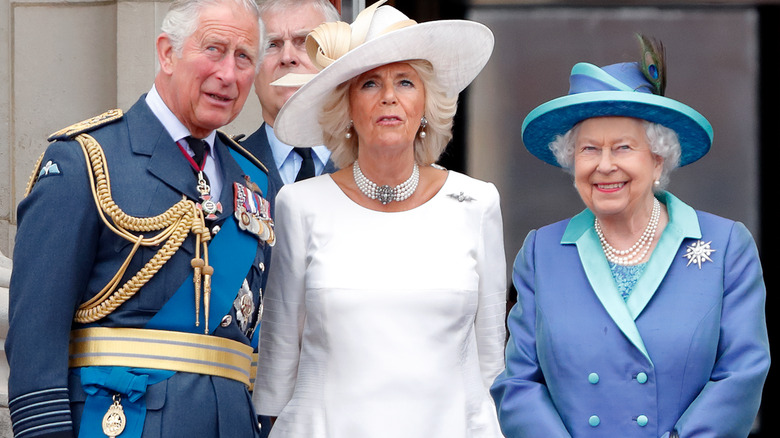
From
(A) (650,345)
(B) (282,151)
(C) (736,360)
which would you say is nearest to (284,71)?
(B) (282,151)

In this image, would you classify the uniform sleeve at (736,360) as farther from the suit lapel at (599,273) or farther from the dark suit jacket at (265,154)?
the dark suit jacket at (265,154)

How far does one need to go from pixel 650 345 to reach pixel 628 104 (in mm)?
596

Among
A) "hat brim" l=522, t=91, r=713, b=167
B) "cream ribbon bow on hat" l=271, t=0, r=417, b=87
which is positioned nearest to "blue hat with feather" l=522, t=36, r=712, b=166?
"hat brim" l=522, t=91, r=713, b=167

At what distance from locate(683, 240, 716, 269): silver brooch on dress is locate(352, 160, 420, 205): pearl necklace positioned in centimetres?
78

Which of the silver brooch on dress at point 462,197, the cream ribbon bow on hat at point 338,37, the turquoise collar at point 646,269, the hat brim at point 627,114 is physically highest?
Answer: the cream ribbon bow on hat at point 338,37

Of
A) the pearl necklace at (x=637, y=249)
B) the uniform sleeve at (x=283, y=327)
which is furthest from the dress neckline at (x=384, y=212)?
the pearl necklace at (x=637, y=249)

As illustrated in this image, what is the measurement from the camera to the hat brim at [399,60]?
352 cm

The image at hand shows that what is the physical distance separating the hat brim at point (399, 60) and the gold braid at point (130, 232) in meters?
0.52

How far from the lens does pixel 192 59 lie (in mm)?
3447

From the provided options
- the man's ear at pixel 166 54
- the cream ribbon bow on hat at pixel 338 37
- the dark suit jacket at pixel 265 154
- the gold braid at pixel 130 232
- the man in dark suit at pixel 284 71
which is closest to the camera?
the gold braid at pixel 130 232

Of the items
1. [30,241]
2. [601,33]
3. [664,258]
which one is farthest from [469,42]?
[601,33]

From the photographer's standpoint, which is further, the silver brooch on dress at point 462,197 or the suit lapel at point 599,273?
the silver brooch on dress at point 462,197

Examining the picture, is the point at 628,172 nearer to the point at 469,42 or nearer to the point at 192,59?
the point at 469,42

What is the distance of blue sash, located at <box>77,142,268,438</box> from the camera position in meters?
3.21
